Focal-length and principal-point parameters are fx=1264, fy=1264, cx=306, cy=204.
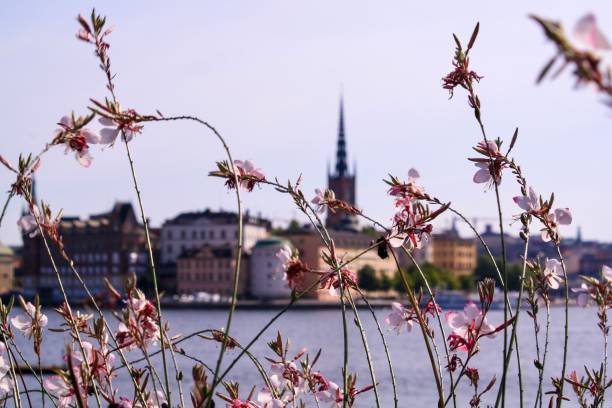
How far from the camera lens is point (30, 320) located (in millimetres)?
2523

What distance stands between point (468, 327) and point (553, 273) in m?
0.64

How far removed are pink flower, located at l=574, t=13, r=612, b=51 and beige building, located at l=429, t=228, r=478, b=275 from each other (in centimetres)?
13015

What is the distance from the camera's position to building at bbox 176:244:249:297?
102 meters

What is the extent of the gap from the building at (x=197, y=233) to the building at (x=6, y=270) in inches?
638

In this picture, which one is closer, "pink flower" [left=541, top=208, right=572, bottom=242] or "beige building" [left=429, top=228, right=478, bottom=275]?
A: "pink flower" [left=541, top=208, right=572, bottom=242]

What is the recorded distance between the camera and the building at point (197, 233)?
10725 centimetres

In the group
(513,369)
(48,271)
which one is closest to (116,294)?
(513,369)

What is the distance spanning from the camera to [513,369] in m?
32.6

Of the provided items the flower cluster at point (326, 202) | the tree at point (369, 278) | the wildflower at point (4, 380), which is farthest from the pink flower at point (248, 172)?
the tree at point (369, 278)

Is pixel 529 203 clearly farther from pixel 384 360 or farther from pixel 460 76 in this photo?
pixel 384 360

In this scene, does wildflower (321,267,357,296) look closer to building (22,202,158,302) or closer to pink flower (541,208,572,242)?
pink flower (541,208,572,242)

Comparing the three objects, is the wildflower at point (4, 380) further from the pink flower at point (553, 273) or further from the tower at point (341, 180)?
the tower at point (341, 180)

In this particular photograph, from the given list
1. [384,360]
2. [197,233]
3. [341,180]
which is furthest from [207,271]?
[384,360]

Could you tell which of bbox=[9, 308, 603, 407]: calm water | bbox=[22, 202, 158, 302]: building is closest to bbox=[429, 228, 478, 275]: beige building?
bbox=[22, 202, 158, 302]: building
